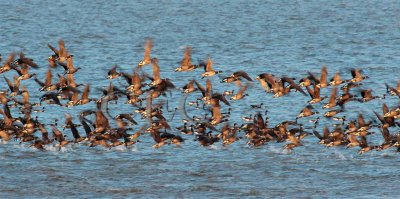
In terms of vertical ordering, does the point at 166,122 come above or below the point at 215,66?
above

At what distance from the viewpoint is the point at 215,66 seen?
6122 centimetres

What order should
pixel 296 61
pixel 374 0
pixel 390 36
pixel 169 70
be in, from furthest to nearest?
pixel 374 0
pixel 390 36
pixel 296 61
pixel 169 70

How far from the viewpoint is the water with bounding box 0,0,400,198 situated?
117ft

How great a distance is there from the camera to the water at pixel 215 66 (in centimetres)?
3575

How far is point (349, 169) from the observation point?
37.6 meters

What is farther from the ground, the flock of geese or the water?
the flock of geese

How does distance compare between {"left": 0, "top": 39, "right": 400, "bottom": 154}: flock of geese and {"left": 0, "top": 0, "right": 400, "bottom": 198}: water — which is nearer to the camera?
{"left": 0, "top": 0, "right": 400, "bottom": 198}: water

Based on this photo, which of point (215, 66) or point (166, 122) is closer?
point (166, 122)

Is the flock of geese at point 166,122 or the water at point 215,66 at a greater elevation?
the flock of geese at point 166,122

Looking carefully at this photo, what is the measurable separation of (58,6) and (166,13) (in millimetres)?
11453

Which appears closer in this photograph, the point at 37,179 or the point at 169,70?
the point at 37,179

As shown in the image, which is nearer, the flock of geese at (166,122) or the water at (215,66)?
the water at (215,66)

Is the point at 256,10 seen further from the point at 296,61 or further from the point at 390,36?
the point at 296,61

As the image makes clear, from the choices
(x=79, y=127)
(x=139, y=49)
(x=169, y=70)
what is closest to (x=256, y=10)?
(x=139, y=49)
